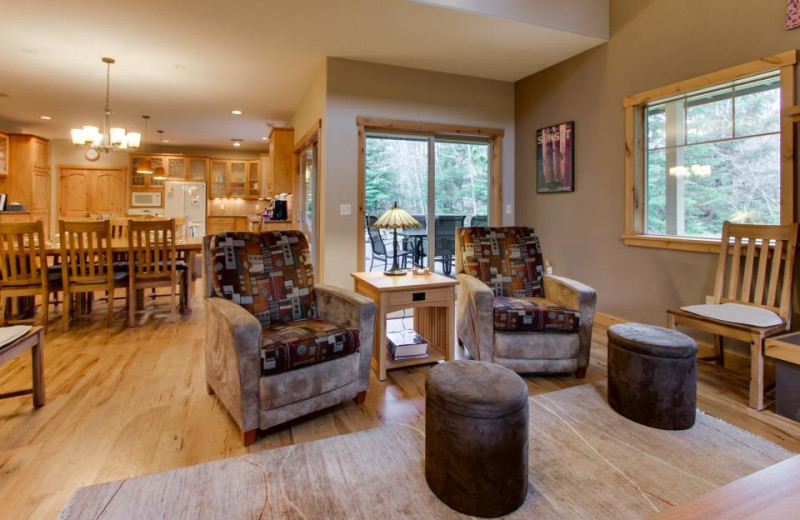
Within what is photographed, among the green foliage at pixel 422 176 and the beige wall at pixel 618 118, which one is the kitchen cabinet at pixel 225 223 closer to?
the green foliage at pixel 422 176

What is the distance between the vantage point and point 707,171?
10.6 ft

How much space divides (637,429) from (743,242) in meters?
1.71

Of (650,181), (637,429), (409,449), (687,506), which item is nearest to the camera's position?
(687,506)

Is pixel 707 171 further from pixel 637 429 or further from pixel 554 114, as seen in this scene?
pixel 637 429

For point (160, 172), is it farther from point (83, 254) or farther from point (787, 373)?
point (787, 373)

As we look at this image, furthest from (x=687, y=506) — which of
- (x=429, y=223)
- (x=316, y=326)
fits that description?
(x=429, y=223)

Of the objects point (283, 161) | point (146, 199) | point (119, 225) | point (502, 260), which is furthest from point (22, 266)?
point (146, 199)

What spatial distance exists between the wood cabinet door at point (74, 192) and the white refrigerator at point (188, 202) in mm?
1428

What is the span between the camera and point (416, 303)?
276 centimetres

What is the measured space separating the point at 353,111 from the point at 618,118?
2.47m

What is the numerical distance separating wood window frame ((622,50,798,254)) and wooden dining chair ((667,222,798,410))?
0.56ft

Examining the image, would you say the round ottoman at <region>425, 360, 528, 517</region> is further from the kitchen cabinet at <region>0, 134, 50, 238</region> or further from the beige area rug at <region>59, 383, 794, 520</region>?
the kitchen cabinet at <region>0, 134, 50, 238</region>

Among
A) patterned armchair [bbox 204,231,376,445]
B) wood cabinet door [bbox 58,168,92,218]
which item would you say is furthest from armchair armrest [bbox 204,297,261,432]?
wood cabinet door [bbox 58,168,92,218]

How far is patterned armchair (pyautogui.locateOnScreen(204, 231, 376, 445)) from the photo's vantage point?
193cm
